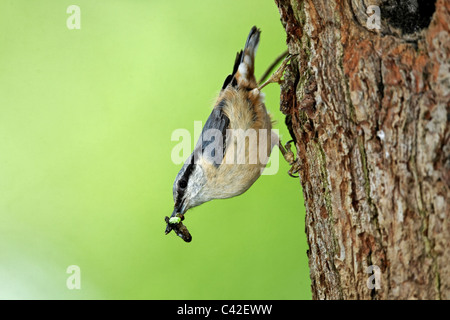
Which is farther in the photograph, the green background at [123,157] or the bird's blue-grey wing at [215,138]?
the green background at [123,157]

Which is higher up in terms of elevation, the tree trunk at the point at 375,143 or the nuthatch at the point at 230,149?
the nuthatch at the point at 230,149

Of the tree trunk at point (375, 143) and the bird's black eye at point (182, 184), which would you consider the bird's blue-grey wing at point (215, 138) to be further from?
the tree trunk at point (375, 143)

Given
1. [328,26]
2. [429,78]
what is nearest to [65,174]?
[328,26]

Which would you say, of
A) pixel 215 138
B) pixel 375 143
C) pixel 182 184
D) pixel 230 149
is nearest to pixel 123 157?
pixel 182 184

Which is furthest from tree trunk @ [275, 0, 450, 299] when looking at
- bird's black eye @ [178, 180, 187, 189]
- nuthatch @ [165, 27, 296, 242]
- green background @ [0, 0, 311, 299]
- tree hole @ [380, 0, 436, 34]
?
green background @ [0, 0, 311, 299]

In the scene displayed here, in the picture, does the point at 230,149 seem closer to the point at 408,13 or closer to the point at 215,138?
the point at 215,138

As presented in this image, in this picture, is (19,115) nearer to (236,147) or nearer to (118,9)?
(118,9)

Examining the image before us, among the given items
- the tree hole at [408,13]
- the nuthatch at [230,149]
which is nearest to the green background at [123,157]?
the nuthatch at [230,149]
